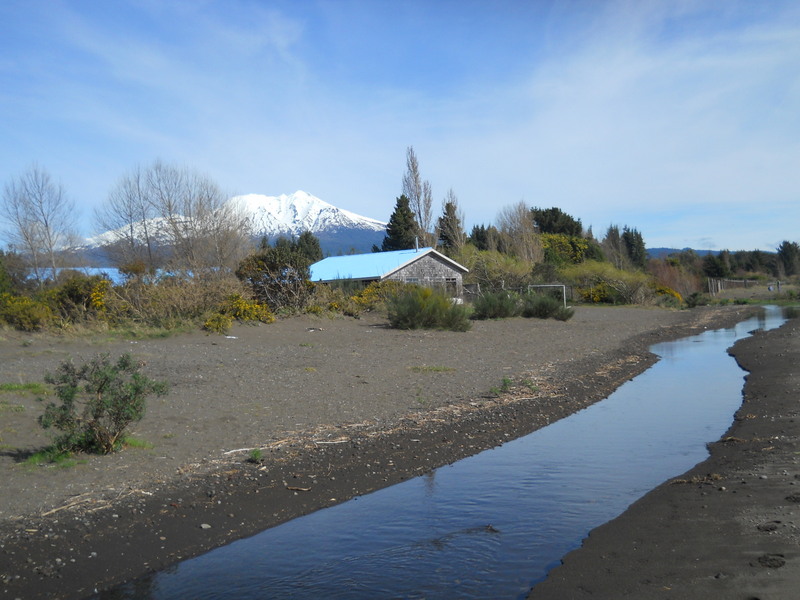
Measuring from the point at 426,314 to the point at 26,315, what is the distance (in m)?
12.5

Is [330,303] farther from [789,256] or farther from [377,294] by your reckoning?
[789,256]

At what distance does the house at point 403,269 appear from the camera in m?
42.0

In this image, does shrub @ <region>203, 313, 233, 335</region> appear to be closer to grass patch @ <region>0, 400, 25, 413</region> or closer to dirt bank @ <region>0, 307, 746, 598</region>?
dirt bank @ <region>0, 307, 746, 598</region>

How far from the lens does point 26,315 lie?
20500mm

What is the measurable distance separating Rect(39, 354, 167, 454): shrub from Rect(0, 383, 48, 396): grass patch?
2.79 meters

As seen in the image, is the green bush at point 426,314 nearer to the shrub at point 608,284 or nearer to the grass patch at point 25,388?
the grass patch at point 25,388

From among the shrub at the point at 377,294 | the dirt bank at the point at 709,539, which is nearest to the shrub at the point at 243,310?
the shrub at the point at 377,294

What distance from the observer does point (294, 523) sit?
7.57m

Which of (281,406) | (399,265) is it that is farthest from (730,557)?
(399,265)

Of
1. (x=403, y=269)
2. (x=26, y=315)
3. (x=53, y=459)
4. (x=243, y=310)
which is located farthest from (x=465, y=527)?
(x=403, y=269)

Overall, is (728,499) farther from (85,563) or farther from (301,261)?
(301,261)

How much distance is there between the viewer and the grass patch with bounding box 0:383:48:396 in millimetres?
11398

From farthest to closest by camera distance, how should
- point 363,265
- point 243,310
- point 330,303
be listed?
point 363,265 < point 330,303 < point 243,310

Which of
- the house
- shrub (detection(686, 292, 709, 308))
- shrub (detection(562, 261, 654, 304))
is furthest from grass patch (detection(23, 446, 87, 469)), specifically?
shrub (detection(686, 292, 709, 308))
